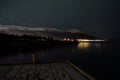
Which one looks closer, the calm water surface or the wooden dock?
the wooden dock

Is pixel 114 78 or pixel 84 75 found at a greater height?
pixel 84 75

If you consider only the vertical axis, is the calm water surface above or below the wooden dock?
below

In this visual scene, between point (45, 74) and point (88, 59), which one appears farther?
point (88, 59)

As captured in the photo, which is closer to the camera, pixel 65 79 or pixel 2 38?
pixel 65 79

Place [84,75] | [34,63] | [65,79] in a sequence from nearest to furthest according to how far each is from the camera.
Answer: [65,79] < [84,75] < [34,63]

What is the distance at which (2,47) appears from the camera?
79.2 metres

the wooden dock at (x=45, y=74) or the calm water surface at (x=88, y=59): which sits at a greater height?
the wooden dock at (x=45, y=74)

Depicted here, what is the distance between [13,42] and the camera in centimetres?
9694

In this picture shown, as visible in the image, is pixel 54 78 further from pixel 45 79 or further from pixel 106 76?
pixel 106 76

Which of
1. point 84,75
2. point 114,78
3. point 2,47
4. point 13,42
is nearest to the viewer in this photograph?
point 84,75

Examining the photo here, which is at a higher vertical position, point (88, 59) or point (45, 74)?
point (45, 74)

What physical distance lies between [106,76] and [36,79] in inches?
792

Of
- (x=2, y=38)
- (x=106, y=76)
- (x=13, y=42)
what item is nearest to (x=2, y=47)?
(x=2, y=38)

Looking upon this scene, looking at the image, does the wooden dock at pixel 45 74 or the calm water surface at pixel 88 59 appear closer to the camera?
the wooden dock at pixel 45 74
